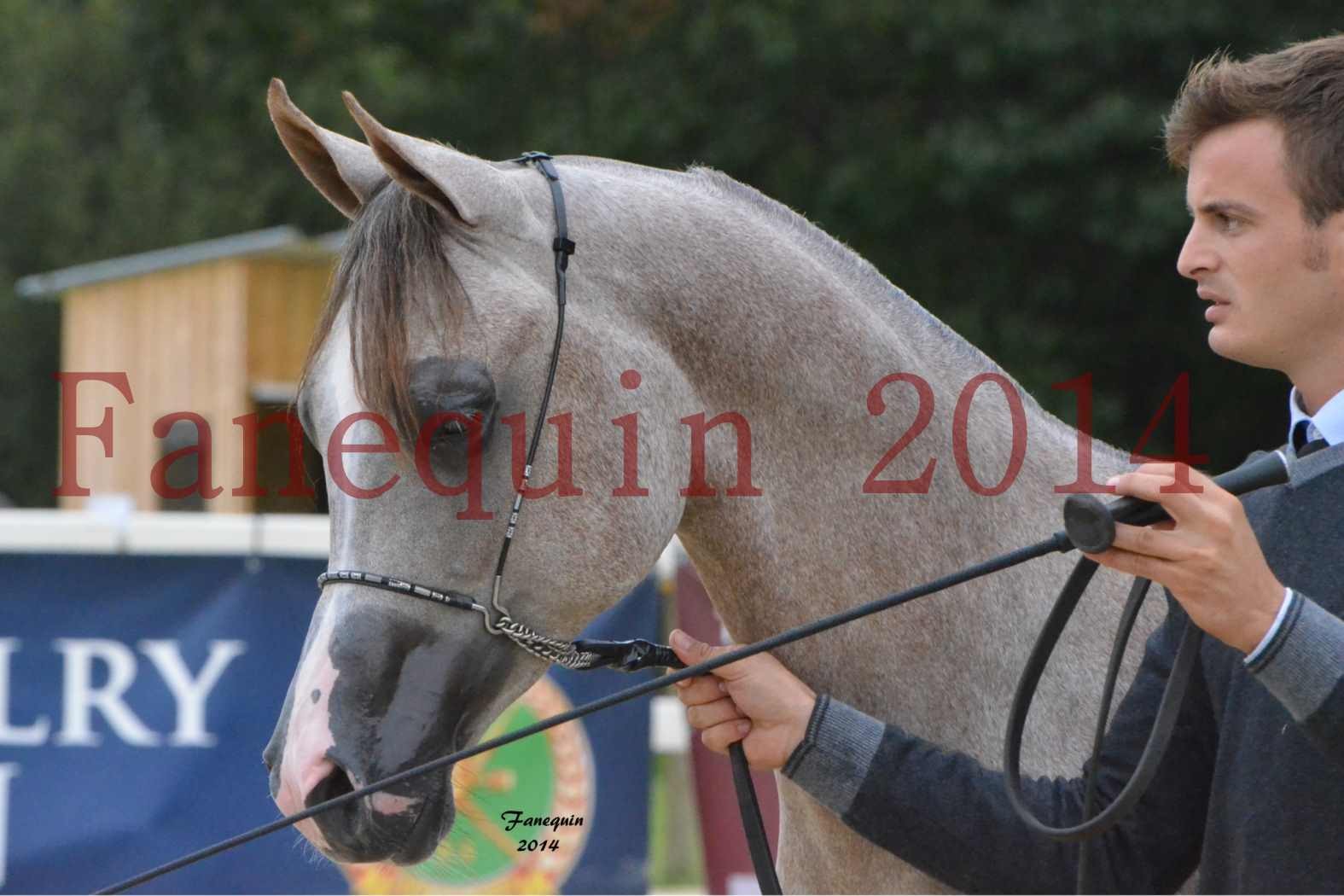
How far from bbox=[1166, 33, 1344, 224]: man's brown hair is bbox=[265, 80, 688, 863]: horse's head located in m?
0.75

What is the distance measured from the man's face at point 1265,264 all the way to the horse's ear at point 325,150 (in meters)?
1.08

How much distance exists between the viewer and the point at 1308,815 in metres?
1.64

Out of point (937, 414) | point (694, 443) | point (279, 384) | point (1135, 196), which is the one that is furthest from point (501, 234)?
point (1135, 196)

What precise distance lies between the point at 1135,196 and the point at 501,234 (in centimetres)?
977

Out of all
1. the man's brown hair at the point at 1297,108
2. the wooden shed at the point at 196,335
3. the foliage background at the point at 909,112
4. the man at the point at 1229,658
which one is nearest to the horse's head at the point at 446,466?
the man at the point at 1229,658

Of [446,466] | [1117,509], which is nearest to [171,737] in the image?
[446,466]

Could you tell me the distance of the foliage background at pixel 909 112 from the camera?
11.1 meters

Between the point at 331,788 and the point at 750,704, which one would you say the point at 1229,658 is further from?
the point at 331,788

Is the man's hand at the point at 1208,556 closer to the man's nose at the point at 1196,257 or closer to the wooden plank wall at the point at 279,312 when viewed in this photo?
the man's nose at the point at 1196,257

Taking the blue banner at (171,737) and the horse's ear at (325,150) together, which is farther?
the blue banner at (171,737)

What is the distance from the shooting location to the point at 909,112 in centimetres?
1273

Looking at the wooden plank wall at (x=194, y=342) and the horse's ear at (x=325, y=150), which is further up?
the wooden plank wall at (x=194, y=342)

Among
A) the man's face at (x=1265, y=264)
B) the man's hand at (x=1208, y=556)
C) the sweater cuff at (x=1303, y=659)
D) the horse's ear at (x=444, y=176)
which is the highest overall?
the horse's ear at (x=444, y=176)

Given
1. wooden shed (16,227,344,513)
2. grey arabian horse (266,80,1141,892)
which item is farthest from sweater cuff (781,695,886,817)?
wooden shed (16,227,344,513)
